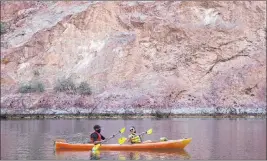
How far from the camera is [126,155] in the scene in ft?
68.4

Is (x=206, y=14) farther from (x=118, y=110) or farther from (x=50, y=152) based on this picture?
(x=50, y=152)

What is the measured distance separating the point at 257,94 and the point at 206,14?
9229mm

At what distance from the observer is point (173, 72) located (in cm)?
4691

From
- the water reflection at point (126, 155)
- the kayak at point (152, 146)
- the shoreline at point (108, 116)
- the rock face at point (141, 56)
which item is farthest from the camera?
the rock face at point (141, 56)

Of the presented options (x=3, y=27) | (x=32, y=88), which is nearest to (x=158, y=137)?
(x=32, y=88)

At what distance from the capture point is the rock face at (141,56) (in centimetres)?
4397

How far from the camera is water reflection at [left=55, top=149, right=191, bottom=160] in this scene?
20.2 m

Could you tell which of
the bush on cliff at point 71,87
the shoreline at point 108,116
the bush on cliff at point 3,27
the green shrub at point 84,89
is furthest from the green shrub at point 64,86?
the bush on cliff at point 3,27

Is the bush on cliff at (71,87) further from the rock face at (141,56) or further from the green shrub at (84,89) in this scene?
the rock face at (141,56)

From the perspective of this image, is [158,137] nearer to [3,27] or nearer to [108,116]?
[108,116]

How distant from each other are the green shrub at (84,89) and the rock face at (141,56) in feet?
1.60

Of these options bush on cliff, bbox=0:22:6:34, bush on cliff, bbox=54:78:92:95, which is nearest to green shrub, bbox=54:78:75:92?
bush on cliff, bbox=54:78:92:95

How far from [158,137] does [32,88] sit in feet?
71.1

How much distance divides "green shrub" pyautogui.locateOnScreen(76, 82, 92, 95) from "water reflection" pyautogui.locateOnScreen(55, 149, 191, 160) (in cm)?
2300
